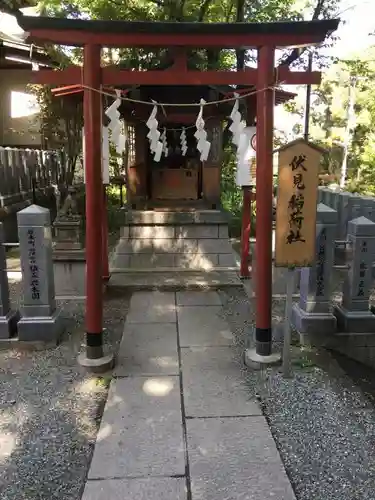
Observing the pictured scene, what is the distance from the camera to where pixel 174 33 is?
4289mm

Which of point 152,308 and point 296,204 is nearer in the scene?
point 296,204

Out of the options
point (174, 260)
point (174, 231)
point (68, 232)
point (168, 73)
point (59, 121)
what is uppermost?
point (59, 121)

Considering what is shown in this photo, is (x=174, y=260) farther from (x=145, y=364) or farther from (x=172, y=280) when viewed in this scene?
(x=145, y=364)

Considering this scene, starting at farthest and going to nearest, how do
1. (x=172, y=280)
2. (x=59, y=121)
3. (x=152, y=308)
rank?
(x=59, y=121) < (x=172, y=280) < (x=152, y=308)

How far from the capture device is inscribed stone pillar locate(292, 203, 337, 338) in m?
5.55

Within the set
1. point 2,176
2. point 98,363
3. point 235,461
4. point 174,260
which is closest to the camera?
point 235,461

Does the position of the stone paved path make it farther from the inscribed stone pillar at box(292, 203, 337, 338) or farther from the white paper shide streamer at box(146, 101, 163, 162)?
the white paper shide streamer at box(146, 101, 163, 162)

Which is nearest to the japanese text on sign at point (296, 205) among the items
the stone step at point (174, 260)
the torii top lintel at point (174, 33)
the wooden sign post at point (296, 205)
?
the wooden sign post at point (296, 205)

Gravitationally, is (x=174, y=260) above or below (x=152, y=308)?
above

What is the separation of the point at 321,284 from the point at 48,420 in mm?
3571

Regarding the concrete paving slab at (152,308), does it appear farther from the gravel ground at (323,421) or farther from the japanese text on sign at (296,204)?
the japanese text on sign at (296,204)

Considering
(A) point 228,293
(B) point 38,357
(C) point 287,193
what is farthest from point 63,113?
(C) point 287,193

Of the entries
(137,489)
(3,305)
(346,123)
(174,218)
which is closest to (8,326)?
(3,305)

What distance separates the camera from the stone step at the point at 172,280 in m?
7.77
